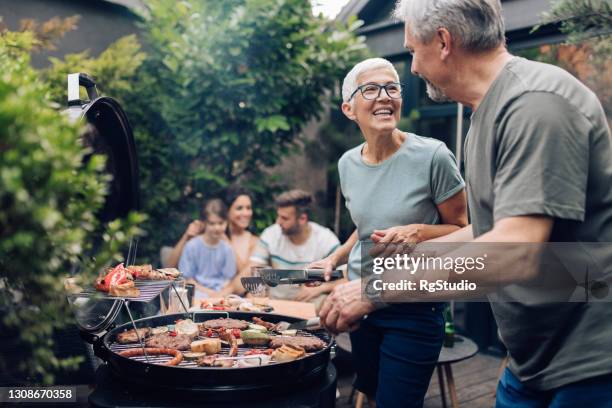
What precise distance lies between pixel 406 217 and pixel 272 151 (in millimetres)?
3847

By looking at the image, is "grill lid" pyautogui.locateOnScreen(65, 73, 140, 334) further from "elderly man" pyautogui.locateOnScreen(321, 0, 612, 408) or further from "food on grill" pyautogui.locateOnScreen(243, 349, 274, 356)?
"elderly man" pyautogui.locateOnScreen(321, 0, 612, 408)

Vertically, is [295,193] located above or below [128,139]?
below

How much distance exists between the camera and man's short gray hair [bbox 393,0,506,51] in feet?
5.27

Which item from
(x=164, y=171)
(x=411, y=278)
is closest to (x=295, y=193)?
(x=164, y=171)

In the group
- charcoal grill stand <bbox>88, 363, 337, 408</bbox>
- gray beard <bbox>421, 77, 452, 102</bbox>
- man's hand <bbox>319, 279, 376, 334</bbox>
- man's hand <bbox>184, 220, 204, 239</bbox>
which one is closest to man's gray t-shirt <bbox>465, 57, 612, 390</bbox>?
gray beard <bbox>421, 77, 452, 102</bbox>

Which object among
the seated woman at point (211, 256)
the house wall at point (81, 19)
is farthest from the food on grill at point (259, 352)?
the house wall at point (81, 19)

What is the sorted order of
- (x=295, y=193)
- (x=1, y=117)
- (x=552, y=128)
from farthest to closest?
(x=295, y=193) < (x=552, y=128) < (x=1, y=117)

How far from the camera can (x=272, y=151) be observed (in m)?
6.14

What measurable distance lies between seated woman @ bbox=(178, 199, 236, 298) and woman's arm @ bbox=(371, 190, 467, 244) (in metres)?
3.04

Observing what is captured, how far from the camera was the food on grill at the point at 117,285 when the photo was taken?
2.04 metres

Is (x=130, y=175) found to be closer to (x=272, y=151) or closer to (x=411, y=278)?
(x=411, y=278)

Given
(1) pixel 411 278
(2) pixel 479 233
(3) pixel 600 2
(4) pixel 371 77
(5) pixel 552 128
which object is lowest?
(1) pixel 411 278

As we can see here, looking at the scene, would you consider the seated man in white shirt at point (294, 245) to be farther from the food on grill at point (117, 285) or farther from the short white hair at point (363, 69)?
the food on grill at point (117, 285)

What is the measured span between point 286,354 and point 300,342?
21 centimetres
